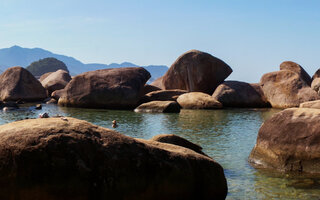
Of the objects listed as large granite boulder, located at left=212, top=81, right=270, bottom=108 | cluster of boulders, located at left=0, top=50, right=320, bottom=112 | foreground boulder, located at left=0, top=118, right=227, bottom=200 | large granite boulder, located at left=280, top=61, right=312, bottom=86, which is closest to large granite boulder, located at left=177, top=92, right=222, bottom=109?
cluster of boulders, located at left=0, top=50, right=320, bottom=112

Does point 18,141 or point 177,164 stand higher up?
point 18,141

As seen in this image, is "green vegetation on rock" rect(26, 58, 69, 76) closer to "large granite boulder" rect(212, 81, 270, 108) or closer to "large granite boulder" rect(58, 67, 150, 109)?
"large granite boulder" rect(58, 67, 150, 109)

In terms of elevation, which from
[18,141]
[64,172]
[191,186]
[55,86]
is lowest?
[55,86]

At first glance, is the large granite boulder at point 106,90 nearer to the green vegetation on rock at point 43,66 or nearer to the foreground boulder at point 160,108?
the foreground boulder at point 160,108

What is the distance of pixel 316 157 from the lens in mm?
9531

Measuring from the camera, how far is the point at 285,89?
30.8m

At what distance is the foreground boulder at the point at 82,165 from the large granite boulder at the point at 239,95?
25.3 m

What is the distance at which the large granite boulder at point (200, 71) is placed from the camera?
36.4 meters

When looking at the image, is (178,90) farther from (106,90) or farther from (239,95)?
(106,90)

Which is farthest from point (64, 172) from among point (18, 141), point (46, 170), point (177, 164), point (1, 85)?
point (1, 85)

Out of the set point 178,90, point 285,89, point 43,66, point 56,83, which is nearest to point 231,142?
point 285,89

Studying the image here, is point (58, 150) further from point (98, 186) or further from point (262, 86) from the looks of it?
point (262, 86)

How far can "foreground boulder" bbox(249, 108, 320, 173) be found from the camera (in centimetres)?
959

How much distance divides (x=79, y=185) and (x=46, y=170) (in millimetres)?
510
